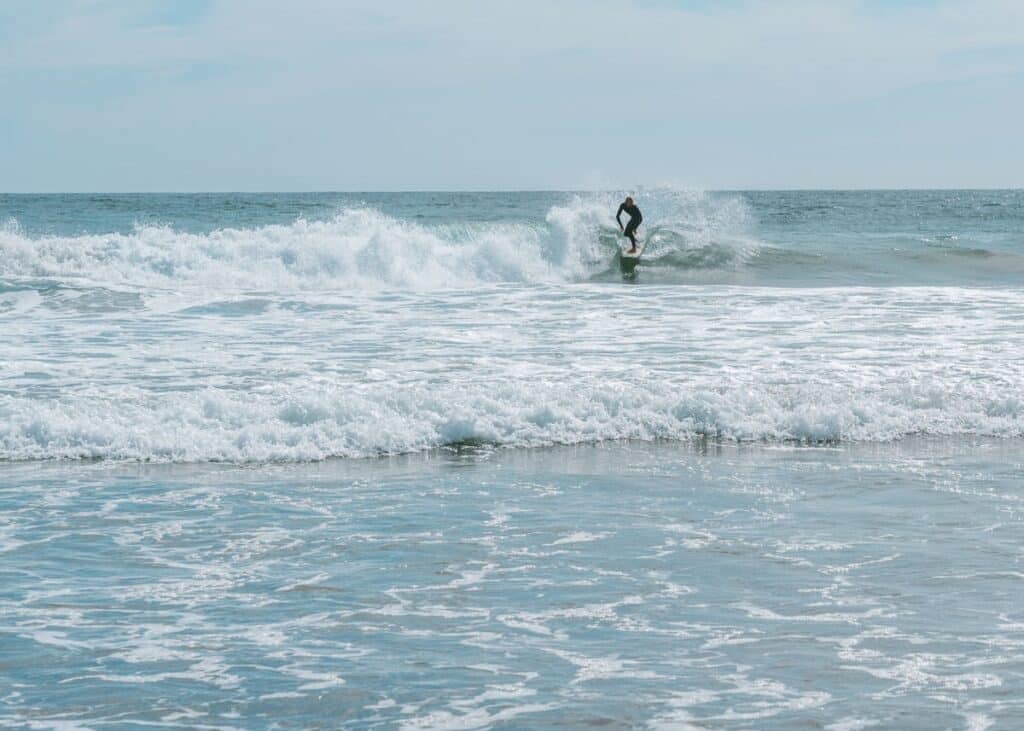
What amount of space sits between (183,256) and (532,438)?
1557 centimetres

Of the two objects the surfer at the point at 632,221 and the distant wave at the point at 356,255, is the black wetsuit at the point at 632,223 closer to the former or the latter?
the surfer at the point at 632,221

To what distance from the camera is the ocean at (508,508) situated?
5.25 m

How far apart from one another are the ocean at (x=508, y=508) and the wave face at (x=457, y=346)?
60 millimetres

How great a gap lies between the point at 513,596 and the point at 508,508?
6.77 feet

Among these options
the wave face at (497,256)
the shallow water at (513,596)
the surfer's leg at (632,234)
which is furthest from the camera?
the surfer's leg at (632,234)

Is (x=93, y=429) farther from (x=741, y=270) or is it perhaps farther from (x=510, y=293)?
(x=741, y=270)

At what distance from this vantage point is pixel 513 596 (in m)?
6.49

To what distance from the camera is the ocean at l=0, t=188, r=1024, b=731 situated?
5.25m

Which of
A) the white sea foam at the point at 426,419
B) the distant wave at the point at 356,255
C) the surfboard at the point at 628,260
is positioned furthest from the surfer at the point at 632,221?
the white sea foam at the point at 426,419

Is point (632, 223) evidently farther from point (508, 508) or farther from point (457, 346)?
point (508, 508)

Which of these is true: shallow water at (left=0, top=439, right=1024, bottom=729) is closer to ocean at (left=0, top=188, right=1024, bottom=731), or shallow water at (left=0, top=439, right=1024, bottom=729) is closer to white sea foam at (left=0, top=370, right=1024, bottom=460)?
ocean at (left=0, top=188, right=1024, bottom=731)

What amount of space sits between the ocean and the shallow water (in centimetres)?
2

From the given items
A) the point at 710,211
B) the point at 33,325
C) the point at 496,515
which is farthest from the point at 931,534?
the point at 710,211

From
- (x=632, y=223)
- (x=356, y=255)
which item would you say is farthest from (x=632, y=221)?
(x=356, y=255)
